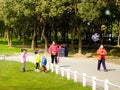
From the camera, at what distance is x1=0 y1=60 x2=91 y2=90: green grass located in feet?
70.4

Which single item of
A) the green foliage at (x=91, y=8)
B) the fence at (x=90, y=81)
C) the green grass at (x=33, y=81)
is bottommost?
the green grass at (x=33, y=81)

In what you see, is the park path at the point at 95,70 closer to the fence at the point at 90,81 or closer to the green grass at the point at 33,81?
the fence at the point at 90,81

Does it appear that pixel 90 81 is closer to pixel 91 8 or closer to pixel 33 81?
pixel 33 81

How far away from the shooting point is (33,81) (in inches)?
947

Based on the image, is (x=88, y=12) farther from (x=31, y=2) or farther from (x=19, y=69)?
(x=19, y=69)

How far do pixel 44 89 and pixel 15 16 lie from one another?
3836 centimetres

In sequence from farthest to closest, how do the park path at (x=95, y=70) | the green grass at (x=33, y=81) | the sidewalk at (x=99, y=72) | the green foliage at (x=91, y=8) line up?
the green foliage at (x=91, y=8), the park path at (x=95, y=70), the sidewalk at (x=99, y=72), the green grass at (x=33, y=81)

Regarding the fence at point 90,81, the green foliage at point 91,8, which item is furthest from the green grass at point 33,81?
the green foliage at point 91,8

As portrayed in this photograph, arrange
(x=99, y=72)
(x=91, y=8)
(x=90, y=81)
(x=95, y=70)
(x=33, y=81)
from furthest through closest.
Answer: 1. (x=91, y=8)
2. (x=95, y=70)
3. (x=99, y=72)
4. (x=33, y=81)
5. (x=90, y=81)

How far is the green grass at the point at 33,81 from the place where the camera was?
70.4 ft

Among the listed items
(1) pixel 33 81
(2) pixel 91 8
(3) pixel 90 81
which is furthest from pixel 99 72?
(2) pixel 91 8

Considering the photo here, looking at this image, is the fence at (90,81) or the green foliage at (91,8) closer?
the fence at (90,81)

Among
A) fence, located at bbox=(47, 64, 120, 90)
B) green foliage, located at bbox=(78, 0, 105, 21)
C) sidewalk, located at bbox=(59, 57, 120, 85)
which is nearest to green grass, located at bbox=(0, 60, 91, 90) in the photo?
fence, located at bbox=(47, 64, 120, 90)

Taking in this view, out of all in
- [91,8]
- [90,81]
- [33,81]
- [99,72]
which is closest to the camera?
[90,81]
